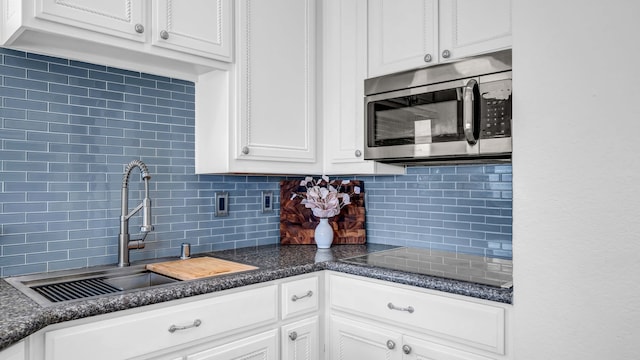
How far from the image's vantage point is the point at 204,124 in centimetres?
221

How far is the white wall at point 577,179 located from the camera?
42.6 inches

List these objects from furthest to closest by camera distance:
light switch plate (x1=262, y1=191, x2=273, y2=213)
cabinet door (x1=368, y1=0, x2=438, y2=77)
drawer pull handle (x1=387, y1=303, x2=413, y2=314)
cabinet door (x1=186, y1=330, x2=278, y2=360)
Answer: light switch plate (x1=262, y1=191, x2=273, y2=213), cabinet door (x1=368, y1=0, x2=438, y2=77), drawer pull handle (x1=387, y1=303, x2=413, y2=314), cabinet door (x1=186, y1=330, x2=278, y2=360)

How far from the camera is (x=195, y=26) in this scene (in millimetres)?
1917

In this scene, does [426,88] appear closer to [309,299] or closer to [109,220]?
[309,299]

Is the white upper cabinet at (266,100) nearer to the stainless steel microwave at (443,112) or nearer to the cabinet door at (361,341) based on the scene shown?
the stainless steel microwave at (443,112)

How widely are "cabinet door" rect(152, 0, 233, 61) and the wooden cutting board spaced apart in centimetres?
92

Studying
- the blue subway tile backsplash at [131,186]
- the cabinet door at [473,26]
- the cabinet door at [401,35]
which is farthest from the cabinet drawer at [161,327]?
the cabinet door at [473,26]

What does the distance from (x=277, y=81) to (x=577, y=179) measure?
1460 millimetres

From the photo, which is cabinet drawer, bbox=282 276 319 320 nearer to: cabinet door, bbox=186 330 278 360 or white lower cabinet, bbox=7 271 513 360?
white lower cabinet, bbox=7 271 513 360

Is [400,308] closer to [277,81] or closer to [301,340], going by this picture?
[301,340]

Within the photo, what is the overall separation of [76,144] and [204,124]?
22.8 inches

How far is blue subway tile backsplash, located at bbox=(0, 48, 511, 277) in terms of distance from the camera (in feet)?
5.68

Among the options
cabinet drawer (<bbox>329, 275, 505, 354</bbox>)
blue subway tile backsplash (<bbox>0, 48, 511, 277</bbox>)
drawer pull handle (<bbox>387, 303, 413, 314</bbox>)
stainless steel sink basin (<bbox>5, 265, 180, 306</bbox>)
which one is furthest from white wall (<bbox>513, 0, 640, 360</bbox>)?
Answer: stainless steel sink basin (<bbox>5, 265, 180, 306</bbox>)

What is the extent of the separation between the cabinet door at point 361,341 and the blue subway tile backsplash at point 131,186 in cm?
68
